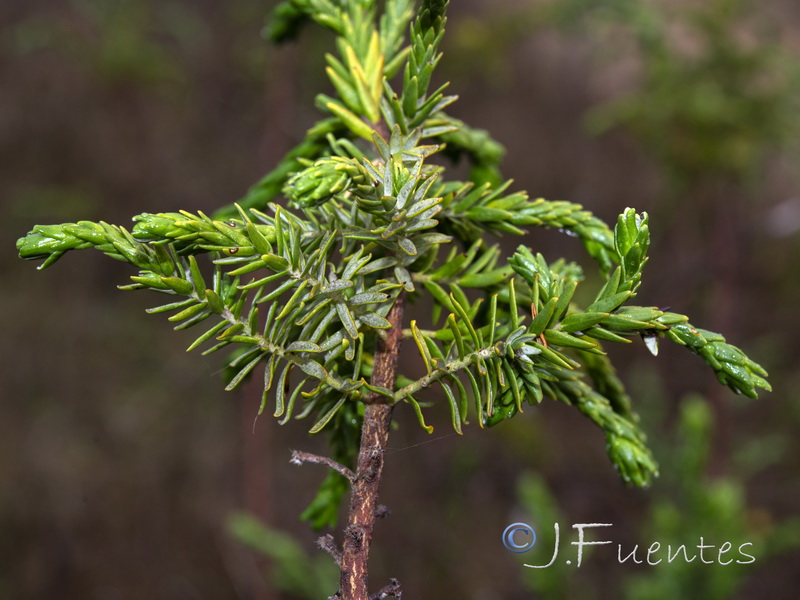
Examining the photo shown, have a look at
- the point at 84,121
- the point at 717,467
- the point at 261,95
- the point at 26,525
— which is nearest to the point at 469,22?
the point at 261,95

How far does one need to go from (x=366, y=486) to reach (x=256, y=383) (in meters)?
2.62

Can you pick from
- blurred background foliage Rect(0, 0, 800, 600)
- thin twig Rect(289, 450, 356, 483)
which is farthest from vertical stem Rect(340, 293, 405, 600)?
blurred background foliage Rect(0, 0, 800, 600)

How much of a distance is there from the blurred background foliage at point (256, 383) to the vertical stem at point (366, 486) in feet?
4.94

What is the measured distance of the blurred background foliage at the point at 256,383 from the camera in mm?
3270

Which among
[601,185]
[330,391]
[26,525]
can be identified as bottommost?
[26,525]

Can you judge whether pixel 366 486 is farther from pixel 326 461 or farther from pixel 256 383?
pixel 256 383

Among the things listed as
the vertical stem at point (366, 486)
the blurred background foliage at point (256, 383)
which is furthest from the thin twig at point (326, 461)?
the blurred background foliage at point (256, 383)

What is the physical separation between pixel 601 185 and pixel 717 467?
3.46 metres

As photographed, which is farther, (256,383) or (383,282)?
(256,383)

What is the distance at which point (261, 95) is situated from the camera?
5680 millimetres

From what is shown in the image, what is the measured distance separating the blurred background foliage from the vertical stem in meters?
1.51

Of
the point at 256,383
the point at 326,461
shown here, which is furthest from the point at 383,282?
the point at 256,383

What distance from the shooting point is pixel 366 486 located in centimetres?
75

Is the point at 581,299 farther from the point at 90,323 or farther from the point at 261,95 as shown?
the point at 90,323
